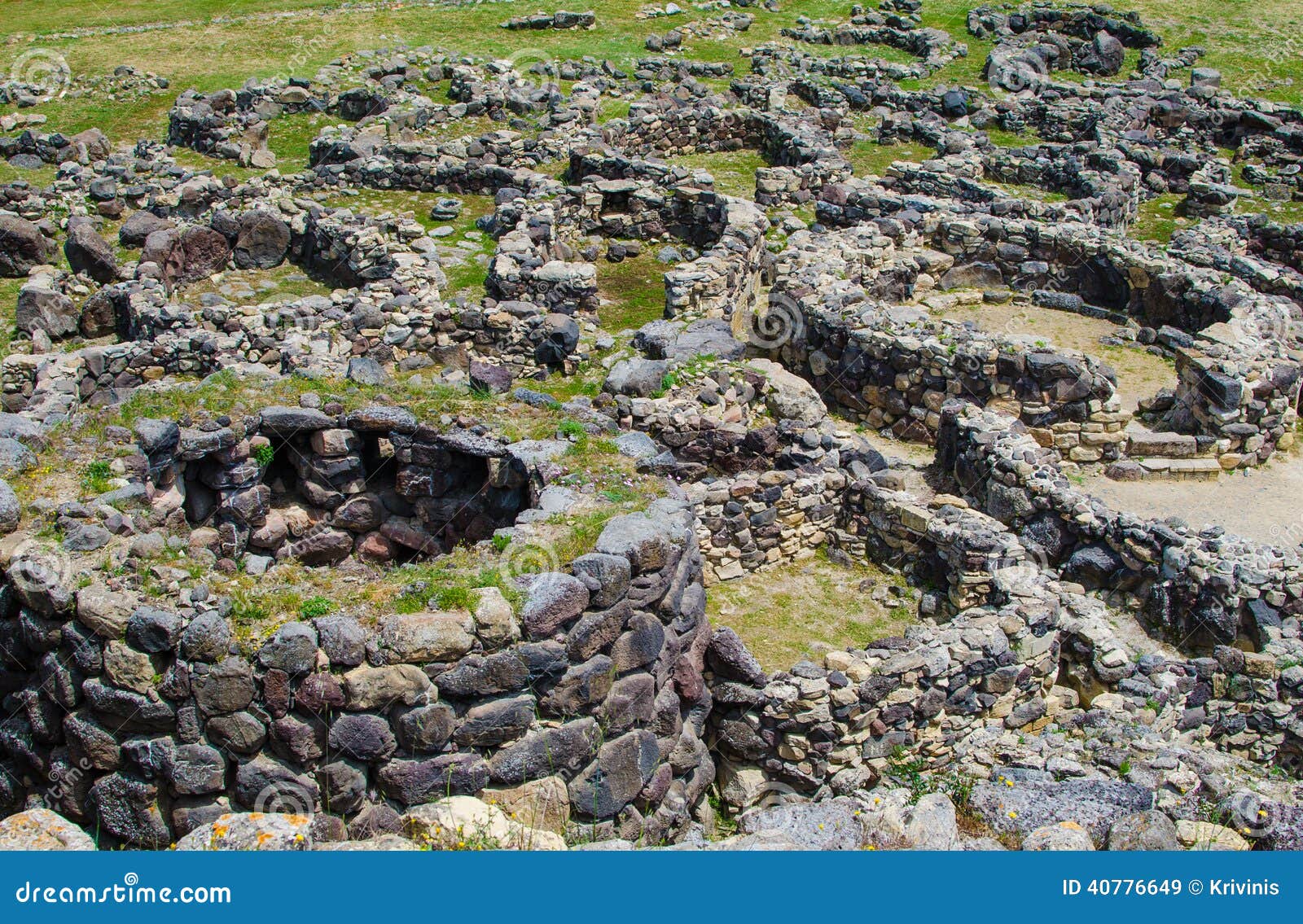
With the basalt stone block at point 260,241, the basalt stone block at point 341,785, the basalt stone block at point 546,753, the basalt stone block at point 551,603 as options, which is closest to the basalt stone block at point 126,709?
the basalt stone block at point 341,785

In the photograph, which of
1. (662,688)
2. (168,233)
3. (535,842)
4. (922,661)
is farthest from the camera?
(168,233)

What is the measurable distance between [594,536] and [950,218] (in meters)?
17.8

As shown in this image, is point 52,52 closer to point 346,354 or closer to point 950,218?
point 346,354

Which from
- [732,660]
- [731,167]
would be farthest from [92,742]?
[731,167]

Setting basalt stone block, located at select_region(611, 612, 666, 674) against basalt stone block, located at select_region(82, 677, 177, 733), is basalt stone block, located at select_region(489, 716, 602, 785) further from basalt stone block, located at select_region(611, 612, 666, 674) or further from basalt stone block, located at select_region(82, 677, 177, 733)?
basalt stone block, located at select_region(82, 677, 177, 733)

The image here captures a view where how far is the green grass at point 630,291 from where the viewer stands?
2466 cm

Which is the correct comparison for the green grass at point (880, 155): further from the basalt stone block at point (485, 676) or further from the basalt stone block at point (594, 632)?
the basalt stone block at point (485, 676)

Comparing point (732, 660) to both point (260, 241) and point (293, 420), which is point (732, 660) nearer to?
point (293, 420)

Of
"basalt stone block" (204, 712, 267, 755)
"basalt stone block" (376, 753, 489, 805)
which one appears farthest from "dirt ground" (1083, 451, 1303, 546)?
"basalt stone block" (204, 712, 267, 755)

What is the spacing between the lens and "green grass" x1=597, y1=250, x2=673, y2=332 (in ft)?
80.9

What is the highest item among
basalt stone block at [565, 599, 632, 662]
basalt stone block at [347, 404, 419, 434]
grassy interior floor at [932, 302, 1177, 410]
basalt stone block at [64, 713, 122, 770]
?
basalt stone block at [347, 404, 419, 434]

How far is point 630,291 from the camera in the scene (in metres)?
26.1

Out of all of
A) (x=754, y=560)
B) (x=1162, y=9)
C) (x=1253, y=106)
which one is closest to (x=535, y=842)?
(x=754, y=560)

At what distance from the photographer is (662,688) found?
1261 centimetres
